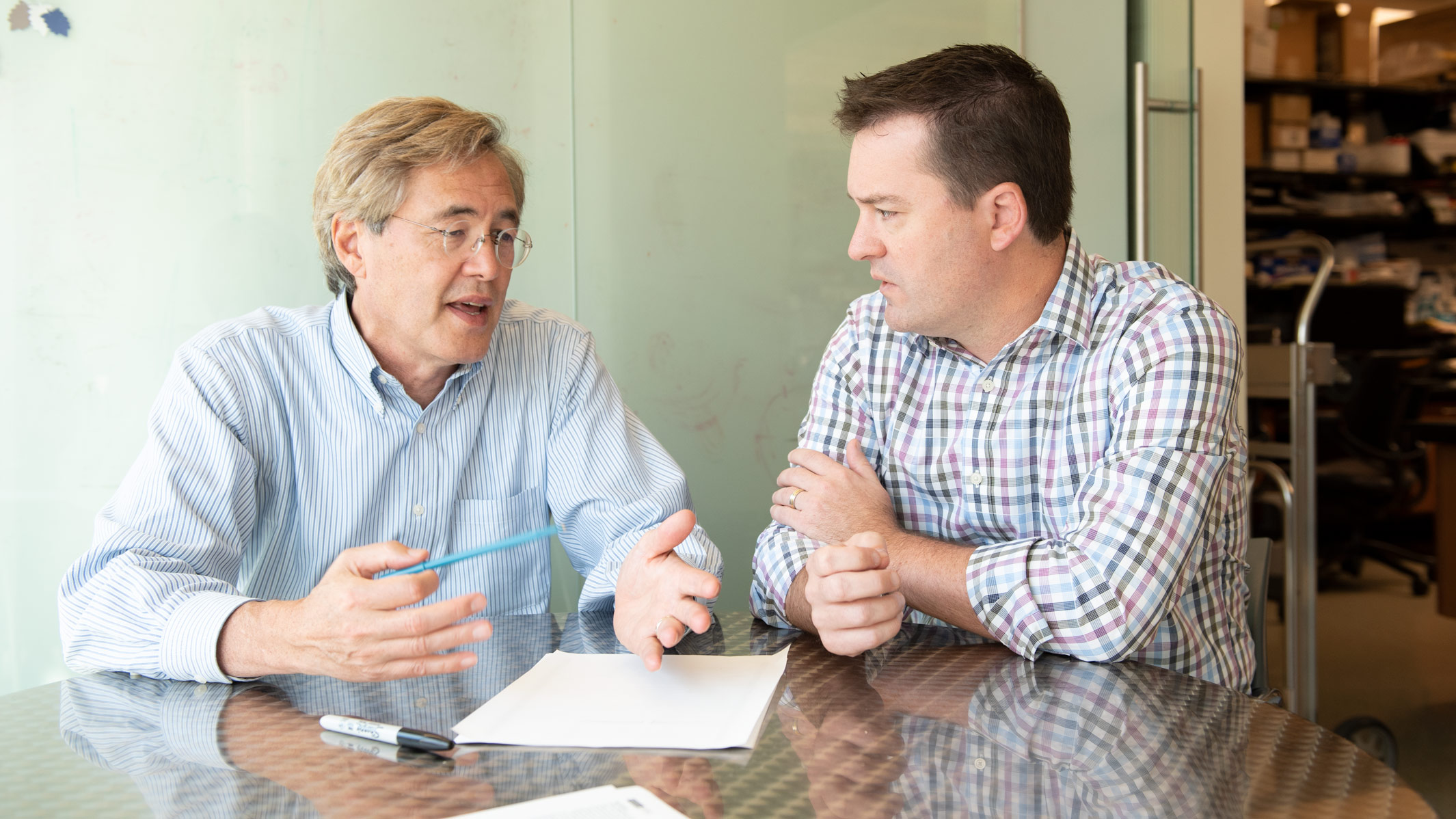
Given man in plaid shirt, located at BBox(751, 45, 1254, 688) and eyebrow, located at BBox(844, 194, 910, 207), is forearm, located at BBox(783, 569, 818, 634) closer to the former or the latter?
man in plaid shirt, located at BBox(751, 45, 1254, 688)

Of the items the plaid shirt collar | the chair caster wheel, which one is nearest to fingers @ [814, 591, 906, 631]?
the plaid shirt collar

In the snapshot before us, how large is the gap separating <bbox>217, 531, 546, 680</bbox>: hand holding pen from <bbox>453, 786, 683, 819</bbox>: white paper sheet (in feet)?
0.71

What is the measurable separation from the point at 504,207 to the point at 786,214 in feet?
2.96

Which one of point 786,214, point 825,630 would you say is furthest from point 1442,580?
point 825,630

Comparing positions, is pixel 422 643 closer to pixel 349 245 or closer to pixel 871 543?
pixel 871 543

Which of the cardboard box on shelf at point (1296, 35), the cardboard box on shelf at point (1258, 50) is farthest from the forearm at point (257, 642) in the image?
the cardboard box on shelf at point (1296, 35)

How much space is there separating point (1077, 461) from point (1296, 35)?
5.29 meters

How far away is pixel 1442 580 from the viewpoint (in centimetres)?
379

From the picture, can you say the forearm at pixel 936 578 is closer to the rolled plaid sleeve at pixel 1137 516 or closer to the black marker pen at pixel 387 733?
the rolled plaid sleeve at pixel 1137 516

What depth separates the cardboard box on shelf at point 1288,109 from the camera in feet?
17.2

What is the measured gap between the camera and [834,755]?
2.91 feet

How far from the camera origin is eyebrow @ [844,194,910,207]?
1.52 metres

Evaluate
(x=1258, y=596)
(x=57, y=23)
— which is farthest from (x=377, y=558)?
(x=57, y=23)

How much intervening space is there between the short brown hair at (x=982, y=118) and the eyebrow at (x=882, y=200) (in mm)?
63
